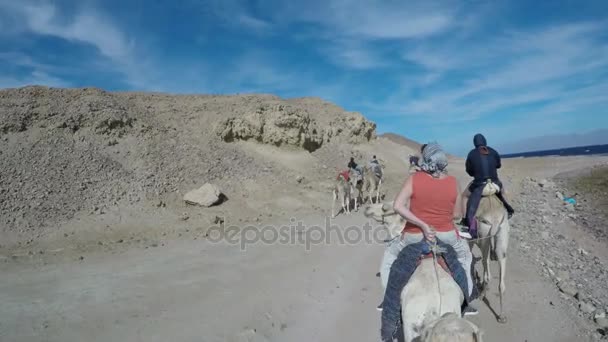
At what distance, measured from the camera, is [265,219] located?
16.8 m

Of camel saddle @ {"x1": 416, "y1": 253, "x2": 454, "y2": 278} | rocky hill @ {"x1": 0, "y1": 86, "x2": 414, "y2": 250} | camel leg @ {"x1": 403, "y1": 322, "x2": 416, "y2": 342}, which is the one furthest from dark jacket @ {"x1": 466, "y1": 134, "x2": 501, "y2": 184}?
rocky hill @ {"x1": 0, "y1": 86, "x2": 414, "y2": 250}

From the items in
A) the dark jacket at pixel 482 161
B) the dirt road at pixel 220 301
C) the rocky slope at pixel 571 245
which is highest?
the dark jacket at pixel 482 161

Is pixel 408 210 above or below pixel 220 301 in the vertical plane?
above

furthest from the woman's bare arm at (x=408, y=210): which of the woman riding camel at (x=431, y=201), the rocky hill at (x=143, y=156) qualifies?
the rocky hill at (x=143, y=156)

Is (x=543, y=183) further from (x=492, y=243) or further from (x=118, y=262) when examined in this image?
(x=118, y=262)

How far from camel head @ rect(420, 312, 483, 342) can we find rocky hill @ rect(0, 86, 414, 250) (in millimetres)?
13213

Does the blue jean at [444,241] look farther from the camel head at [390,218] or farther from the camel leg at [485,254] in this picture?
the camel leg at [485,254]

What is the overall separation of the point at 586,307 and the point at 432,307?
5.78 m

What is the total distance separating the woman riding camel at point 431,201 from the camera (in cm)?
440

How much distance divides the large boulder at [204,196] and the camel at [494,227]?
40.4 feet

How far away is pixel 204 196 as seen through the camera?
1691cm

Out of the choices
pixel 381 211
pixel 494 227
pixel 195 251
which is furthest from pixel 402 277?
pixel 195 251

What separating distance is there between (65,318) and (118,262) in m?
4.12

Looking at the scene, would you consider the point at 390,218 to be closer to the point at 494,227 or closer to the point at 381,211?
the point at 381,211
